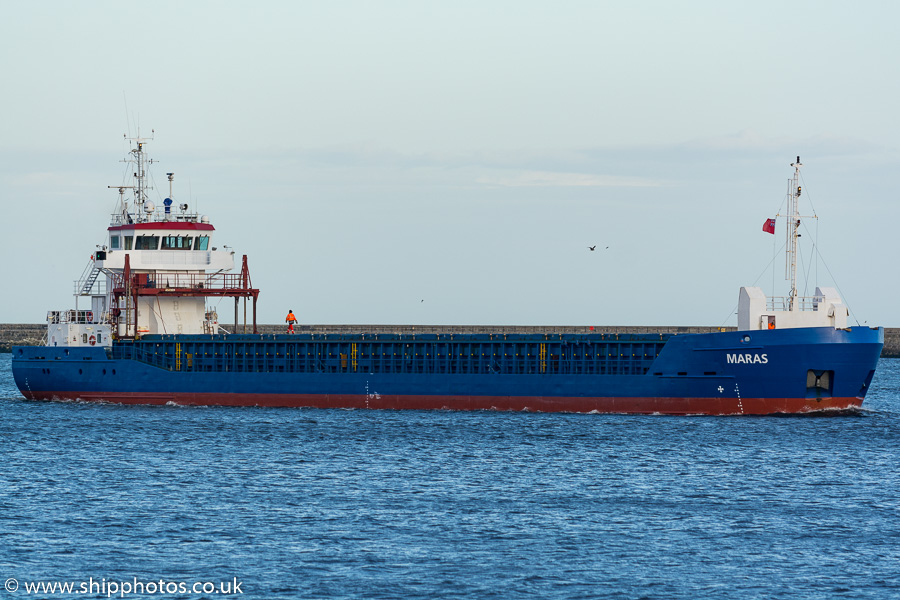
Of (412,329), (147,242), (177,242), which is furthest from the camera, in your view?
(412,329)

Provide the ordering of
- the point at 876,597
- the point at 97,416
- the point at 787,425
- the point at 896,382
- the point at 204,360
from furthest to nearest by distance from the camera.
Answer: the point at 896,382, the point at 204,360, the point at 97,416, the point at 787,425, the point at 876,597

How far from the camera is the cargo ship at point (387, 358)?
141 feet

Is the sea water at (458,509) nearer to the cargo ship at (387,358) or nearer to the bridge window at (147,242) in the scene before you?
the cargo ship at (387,358)

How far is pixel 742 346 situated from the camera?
140 feet

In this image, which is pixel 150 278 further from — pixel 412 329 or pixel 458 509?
pixel 412 329

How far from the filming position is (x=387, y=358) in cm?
4903

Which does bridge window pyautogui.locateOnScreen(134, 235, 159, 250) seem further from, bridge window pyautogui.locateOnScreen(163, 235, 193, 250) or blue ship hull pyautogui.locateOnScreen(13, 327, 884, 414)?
blue ship hull pyautogui.locateOnScreen(13, 327, 884, 414)

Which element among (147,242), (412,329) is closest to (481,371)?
(147,242)

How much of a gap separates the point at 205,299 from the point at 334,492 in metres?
28.6

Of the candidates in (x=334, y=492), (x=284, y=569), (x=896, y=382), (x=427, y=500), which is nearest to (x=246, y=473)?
(x=334, y=492)

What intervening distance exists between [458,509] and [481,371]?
19899 millimetres

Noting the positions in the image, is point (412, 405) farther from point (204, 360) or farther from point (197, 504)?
point (197, 504)

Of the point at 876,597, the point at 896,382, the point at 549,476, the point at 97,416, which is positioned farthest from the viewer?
the point at 896,382

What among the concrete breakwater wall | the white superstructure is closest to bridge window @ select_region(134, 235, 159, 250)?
the white superstructure
